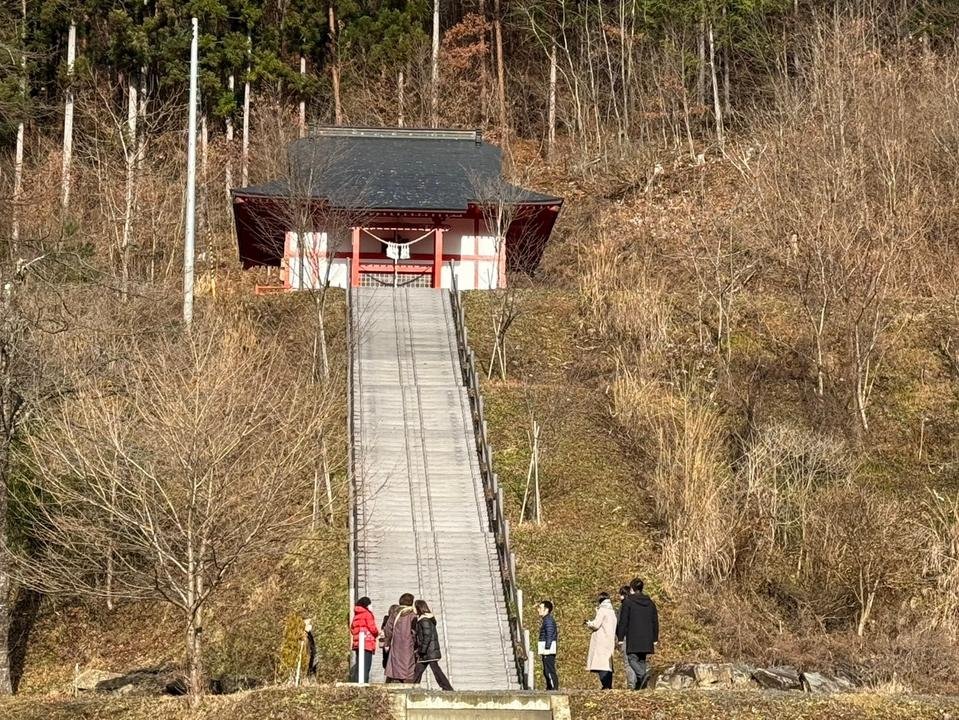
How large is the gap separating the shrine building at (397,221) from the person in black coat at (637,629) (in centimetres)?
1981

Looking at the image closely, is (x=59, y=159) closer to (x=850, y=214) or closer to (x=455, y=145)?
(x=455, y=145)

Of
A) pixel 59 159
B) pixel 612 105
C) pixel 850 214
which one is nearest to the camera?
pixel 850 214

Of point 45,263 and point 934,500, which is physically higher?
point 45,263

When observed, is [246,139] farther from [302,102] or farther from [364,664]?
[364,664]

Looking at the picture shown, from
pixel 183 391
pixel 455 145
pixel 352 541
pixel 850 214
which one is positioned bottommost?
pixel 352 541

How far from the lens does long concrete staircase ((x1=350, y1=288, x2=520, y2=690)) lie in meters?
21.8

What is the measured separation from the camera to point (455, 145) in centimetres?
4403

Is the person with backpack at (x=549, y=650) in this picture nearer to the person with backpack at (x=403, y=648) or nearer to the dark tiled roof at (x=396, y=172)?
the person with backpack at (x=403, y=648)

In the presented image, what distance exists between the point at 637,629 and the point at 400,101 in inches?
1581

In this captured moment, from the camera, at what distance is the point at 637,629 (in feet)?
57.0

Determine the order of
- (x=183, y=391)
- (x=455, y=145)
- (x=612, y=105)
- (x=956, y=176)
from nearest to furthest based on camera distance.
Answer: (x=183, y=391) → (x=956, y=176) → (x=455, y=145) → (x=612, y=105)

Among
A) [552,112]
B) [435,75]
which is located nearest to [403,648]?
[435,75]

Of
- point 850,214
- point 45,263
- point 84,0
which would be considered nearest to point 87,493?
point 45,263

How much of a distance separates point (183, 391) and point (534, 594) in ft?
23.5
